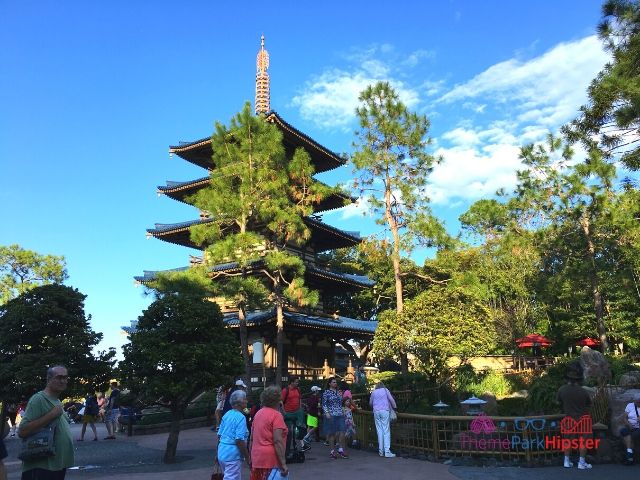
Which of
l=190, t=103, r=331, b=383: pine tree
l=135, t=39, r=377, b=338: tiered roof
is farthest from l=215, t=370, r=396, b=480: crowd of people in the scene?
l=135, t=39, r=377, b=338: tiered roof

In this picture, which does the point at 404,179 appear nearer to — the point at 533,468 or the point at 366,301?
the point at 533,468

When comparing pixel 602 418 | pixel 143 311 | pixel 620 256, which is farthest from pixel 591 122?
pixel 620 256

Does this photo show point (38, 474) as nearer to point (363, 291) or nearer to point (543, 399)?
point (543, 399)

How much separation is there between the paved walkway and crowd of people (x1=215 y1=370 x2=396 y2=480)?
0.45 meters

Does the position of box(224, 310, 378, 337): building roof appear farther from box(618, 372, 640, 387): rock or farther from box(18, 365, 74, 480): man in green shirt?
box(18, 365, 74, 480): man in green shirt

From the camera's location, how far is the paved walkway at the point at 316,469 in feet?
26.2

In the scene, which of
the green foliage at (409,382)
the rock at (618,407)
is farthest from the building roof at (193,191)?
the rock at (618,407)

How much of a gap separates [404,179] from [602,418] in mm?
14609

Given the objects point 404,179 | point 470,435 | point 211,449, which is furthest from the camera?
point 404,179

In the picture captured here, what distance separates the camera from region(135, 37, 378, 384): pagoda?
24516 millimetres

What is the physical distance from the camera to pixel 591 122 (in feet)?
37.2

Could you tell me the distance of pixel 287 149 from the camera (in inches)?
1097

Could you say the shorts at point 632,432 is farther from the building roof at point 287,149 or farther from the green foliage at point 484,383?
the building roof at point 287,149

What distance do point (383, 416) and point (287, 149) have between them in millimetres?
20076
